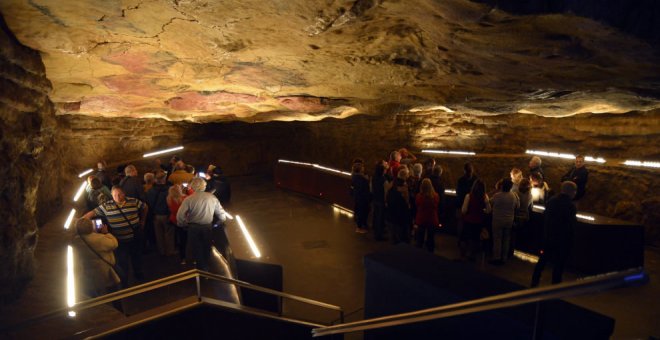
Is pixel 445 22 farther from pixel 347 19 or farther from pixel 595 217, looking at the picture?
pixel 595 217

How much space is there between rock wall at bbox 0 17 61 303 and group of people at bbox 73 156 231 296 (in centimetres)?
75

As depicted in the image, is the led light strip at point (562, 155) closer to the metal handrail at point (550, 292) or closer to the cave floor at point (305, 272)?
the cave floor at point (305, 272)

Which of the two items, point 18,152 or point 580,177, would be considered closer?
point 18,152

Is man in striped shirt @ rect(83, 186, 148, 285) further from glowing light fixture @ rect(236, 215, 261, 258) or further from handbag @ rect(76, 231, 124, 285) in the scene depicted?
glowing light fixture @ rect(236, 215, 261, 258)

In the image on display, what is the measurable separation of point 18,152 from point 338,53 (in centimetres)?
477

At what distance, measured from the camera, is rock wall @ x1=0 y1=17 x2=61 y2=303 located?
5.08 m

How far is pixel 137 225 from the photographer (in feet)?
20.3

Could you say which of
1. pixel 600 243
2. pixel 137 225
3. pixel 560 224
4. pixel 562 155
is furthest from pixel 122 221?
pixel 562 155

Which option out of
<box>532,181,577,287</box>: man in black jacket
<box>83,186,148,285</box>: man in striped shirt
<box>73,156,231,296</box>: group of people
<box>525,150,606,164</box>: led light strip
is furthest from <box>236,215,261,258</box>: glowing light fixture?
<box>525,150,606,164</box>: led light strip

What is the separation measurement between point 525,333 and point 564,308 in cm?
46

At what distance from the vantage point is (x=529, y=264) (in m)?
6.95

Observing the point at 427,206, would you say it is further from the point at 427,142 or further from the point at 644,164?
the point at 427,142

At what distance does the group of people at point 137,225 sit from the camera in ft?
17.4

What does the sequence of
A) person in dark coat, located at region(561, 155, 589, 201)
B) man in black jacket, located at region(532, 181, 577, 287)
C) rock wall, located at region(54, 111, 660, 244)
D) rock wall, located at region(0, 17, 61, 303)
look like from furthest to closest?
rock wall, located at region(54, 111, 660, 244), person in dark coat, located at region(561, 155, 589, 201), man in black jacket, located at region(532, 181, 577, 287), rock wall, located at region(0, 17, 61, 303)
